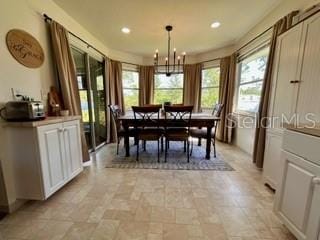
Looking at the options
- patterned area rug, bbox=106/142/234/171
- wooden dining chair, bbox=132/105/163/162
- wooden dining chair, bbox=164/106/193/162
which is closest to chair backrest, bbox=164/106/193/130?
wooden dining chair, bbox=164/106/193/162

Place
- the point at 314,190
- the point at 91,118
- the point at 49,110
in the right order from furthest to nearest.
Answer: the point at 91,118
the point at 49,110
the point at 314,190

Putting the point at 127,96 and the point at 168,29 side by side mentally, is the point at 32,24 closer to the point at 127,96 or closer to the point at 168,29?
the point at 168,29

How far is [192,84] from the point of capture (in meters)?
5.15

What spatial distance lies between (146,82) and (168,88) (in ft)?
2.45

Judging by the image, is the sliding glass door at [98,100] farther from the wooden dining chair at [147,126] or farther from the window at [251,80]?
the window at [251,80]

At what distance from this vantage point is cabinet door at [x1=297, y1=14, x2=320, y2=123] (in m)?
1.55

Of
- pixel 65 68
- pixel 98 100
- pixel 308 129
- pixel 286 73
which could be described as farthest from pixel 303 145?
pixel 98 100

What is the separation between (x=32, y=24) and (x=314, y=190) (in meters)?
3.15

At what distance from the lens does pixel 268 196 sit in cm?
195

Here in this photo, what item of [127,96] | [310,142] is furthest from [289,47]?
[127,96]

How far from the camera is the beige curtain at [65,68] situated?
229 centimetres

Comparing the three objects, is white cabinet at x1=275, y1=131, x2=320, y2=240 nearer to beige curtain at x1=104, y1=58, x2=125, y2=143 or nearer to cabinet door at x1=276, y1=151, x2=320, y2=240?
cabinet door at x1=276, y1=151, x2=320, y2=240

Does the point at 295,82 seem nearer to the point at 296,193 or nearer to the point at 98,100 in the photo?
the point at 296,193

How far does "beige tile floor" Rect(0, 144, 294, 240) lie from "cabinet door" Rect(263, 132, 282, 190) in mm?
158
